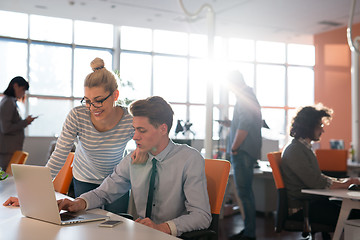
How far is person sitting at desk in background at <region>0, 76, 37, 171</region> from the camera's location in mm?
4832

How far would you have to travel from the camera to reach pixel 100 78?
2.16 metres

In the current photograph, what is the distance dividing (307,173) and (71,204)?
1906 millimetres

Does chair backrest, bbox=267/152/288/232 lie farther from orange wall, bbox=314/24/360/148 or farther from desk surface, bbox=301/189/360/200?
orange wall, bbox=314/24/360/148

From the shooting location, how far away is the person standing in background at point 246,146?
4180 millimetres

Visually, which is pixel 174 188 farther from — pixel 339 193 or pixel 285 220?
pixel 285 220

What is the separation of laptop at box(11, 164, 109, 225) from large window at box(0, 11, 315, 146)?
20.2 ft

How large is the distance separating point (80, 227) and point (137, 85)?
8441mm

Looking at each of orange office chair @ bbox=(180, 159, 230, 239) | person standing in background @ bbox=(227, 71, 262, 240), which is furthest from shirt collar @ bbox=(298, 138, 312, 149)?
orange office chair @ bbox=(180, 159, 230, 239)

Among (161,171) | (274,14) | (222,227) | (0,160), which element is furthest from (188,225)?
(274,14)

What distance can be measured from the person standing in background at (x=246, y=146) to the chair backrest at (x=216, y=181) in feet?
7.18

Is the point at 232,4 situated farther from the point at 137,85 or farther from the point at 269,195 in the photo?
the point at 269,195

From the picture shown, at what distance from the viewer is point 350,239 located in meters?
2.63

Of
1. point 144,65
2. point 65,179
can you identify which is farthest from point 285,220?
point 144,65

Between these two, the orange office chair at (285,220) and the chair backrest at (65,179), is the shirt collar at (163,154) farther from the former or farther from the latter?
the orange office chair at (285,220)
